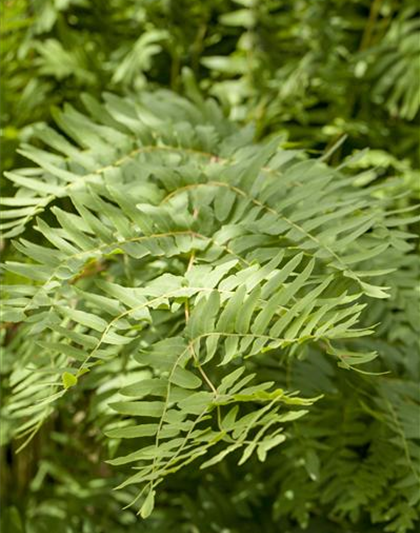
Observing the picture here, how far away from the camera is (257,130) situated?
49.7 inches

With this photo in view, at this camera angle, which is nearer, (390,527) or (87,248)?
(87,248)

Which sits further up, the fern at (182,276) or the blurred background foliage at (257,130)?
the fern at (182,276)

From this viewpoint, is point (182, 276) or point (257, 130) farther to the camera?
point (257, 130)

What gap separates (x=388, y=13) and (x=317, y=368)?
0.72 metres

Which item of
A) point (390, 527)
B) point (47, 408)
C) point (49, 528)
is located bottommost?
point (49, 528)

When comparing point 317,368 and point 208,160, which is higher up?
point 208,160

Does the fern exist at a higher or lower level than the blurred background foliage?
higher

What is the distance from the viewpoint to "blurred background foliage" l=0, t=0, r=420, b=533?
3.05 ft

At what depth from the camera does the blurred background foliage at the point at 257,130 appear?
0.93 m

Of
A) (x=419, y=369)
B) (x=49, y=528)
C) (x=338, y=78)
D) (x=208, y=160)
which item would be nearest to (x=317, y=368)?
(x=419, y=369)

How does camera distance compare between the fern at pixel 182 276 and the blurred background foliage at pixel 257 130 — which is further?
the blurred background foliage at pixel 257 130

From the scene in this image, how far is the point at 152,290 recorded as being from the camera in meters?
0.69

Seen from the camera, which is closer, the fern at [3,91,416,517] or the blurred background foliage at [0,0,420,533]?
the fern at [3,91,416,517]

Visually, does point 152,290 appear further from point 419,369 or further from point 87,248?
point 419,369
